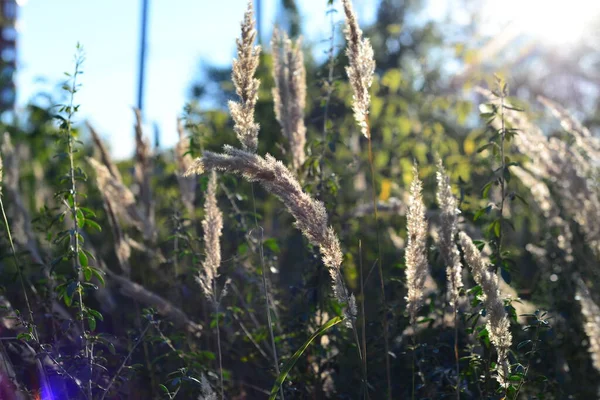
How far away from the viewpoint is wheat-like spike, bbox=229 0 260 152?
2.23 metres

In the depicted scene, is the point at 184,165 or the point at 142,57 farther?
the point at 142,57

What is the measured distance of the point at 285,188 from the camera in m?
1.97

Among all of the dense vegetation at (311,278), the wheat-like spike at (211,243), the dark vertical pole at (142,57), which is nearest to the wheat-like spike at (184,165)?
the dense vegetation at (311,278)

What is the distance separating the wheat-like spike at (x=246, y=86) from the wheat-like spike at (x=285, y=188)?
0.78 feet

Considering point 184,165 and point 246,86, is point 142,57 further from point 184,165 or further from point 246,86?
point 246,86

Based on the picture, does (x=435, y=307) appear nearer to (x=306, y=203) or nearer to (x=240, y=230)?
(x=240, y=230)

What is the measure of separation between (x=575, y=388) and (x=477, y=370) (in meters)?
0.92

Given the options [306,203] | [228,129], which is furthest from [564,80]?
[306,203]

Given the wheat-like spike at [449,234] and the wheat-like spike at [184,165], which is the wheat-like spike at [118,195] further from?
the wheat-like spike at [449,234]

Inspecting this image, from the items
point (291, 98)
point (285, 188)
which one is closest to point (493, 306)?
point (285, 188)

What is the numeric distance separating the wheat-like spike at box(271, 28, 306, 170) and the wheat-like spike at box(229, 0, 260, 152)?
0.67 meters

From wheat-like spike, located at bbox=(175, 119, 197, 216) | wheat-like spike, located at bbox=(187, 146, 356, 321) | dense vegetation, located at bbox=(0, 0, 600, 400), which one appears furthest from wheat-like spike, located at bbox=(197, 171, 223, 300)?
wheat-like spike, located at bbox=(175, 119, 197, 216)

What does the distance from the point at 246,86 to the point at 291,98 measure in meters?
0.76

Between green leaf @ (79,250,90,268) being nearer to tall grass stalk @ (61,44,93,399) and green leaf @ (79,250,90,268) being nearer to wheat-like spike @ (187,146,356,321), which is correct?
tall grass stalk @ (61,44,93,399)
